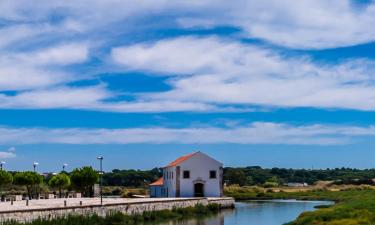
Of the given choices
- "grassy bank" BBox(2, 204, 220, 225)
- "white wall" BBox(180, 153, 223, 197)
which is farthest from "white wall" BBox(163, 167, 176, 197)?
"grassy bank" BBox(2, 204, 220, 225)

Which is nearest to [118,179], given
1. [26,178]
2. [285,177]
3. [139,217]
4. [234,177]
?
[234,177]

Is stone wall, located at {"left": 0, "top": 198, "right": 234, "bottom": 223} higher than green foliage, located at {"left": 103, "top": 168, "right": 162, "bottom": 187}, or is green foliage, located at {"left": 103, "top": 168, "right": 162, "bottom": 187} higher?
green foliage, located at {"left": 103, "top": 168, "right": 162, "bottom": 187}

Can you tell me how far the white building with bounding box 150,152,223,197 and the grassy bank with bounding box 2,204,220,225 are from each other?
983 cm

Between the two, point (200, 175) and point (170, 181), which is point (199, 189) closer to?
point (200, 175)

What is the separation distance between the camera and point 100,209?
149 ft

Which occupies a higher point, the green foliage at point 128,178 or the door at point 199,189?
the green foliage at point 128,178

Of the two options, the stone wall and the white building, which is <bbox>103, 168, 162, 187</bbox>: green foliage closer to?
the white building

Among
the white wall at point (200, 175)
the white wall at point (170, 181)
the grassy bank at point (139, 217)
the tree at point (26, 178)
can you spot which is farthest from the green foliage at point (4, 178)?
the grassy bank at point (139, 217)

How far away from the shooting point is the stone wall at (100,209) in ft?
120

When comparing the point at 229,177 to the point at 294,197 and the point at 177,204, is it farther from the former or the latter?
the point at 177,204

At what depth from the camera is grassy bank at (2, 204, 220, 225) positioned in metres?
38.5

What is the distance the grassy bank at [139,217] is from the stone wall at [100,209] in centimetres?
59

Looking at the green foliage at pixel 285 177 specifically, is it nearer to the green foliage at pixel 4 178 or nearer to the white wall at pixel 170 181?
the white wall at pixel 170 181

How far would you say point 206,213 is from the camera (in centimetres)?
5900
